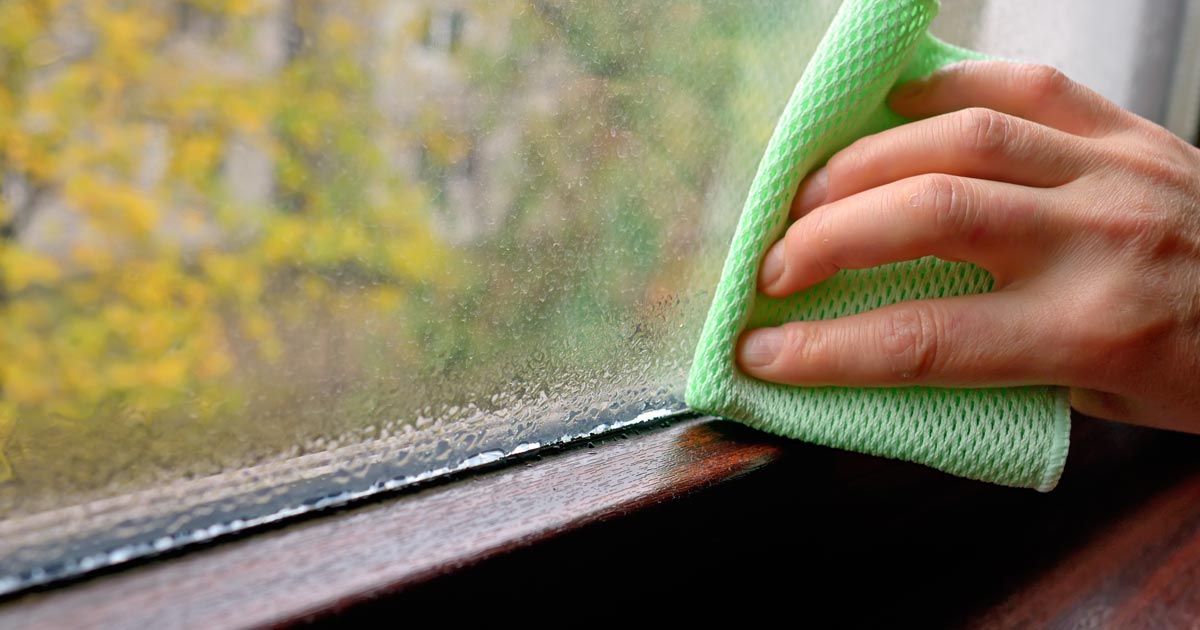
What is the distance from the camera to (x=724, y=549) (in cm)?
32

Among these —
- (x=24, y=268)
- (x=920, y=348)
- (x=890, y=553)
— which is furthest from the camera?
(x=890, y=553)

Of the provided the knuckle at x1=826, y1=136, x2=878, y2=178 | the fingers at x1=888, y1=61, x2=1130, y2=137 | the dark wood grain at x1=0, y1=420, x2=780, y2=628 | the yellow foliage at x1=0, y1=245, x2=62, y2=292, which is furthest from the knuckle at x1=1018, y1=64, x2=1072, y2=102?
the yellow foliage at x1=0, y1=245, x2=62, y2=292

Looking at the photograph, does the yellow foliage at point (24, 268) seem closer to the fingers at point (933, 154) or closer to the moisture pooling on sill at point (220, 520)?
the moisture pooling on sill at point (220, 520)

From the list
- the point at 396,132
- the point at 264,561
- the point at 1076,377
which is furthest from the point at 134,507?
the point at 1076,377

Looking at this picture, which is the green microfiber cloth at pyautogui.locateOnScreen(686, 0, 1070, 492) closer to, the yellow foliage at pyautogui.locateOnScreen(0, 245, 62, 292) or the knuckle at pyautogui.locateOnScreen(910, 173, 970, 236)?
the knuckle at pyautogui.locateOnScreen(910, 173, 970, 236)

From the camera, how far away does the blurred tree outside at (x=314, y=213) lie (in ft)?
0.67

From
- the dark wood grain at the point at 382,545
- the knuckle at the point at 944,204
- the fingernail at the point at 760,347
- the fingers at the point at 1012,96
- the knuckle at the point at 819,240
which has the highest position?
the fingers at the point at 1012,96

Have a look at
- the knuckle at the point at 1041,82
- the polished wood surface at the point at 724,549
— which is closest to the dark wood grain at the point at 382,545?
the polished wood surface at the point at 724,549

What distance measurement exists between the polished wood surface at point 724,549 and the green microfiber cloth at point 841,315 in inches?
1.0

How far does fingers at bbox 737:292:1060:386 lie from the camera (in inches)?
11.9

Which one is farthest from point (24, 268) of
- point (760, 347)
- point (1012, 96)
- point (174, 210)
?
point (1012, 96)

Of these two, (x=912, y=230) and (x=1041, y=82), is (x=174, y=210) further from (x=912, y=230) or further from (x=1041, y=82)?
(x=1041, y=82)

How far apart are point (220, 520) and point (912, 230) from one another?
10.6 inches

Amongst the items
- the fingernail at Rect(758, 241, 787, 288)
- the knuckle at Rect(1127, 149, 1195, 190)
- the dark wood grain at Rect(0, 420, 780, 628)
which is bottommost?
the dark wood grain at Rect(0, 420, 780, 628)
